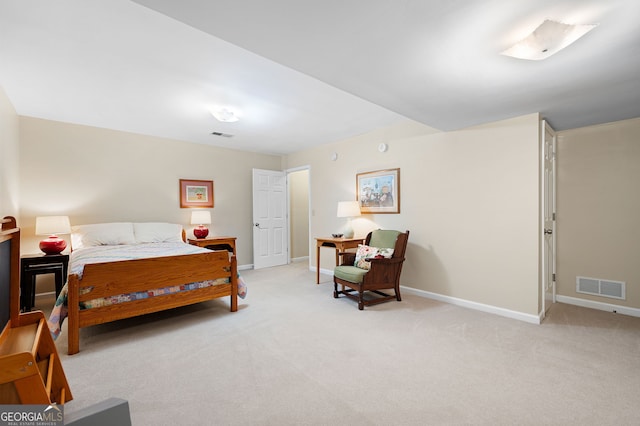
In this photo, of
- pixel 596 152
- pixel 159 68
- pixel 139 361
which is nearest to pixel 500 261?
pixel 596 152

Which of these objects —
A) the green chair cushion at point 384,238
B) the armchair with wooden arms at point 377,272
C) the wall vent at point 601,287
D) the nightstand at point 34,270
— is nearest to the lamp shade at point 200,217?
the nightstand at point 34,270

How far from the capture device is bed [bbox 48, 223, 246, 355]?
2336 mm

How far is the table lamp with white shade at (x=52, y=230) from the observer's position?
343cm

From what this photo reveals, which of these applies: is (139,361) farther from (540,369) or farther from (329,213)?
(329,213)

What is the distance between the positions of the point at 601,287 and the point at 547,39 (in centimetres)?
316

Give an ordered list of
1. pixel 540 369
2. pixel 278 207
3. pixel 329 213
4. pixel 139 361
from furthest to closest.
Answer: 1. pixel 278 207
2. pixel 329 213
3. pixel 139 361
4. pixel 540 369

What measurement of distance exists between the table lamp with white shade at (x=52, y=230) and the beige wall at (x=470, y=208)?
13.2 feet

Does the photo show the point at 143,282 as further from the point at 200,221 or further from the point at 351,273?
the point at 200,221

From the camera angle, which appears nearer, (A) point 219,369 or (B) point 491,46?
(B) point 491,46

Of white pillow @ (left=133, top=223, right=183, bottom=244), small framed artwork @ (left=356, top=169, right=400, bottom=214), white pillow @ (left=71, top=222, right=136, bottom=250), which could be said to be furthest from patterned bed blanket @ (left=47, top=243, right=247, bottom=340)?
small framed artwork @ (left=356, top=169, right=400, bottom=214)

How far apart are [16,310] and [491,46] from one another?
124 inches

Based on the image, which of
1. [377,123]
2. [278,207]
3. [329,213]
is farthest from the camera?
[278,207]

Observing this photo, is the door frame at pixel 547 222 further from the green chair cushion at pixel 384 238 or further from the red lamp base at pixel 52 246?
the red lamp base at pixel 52 246

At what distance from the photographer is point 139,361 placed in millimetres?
2178
